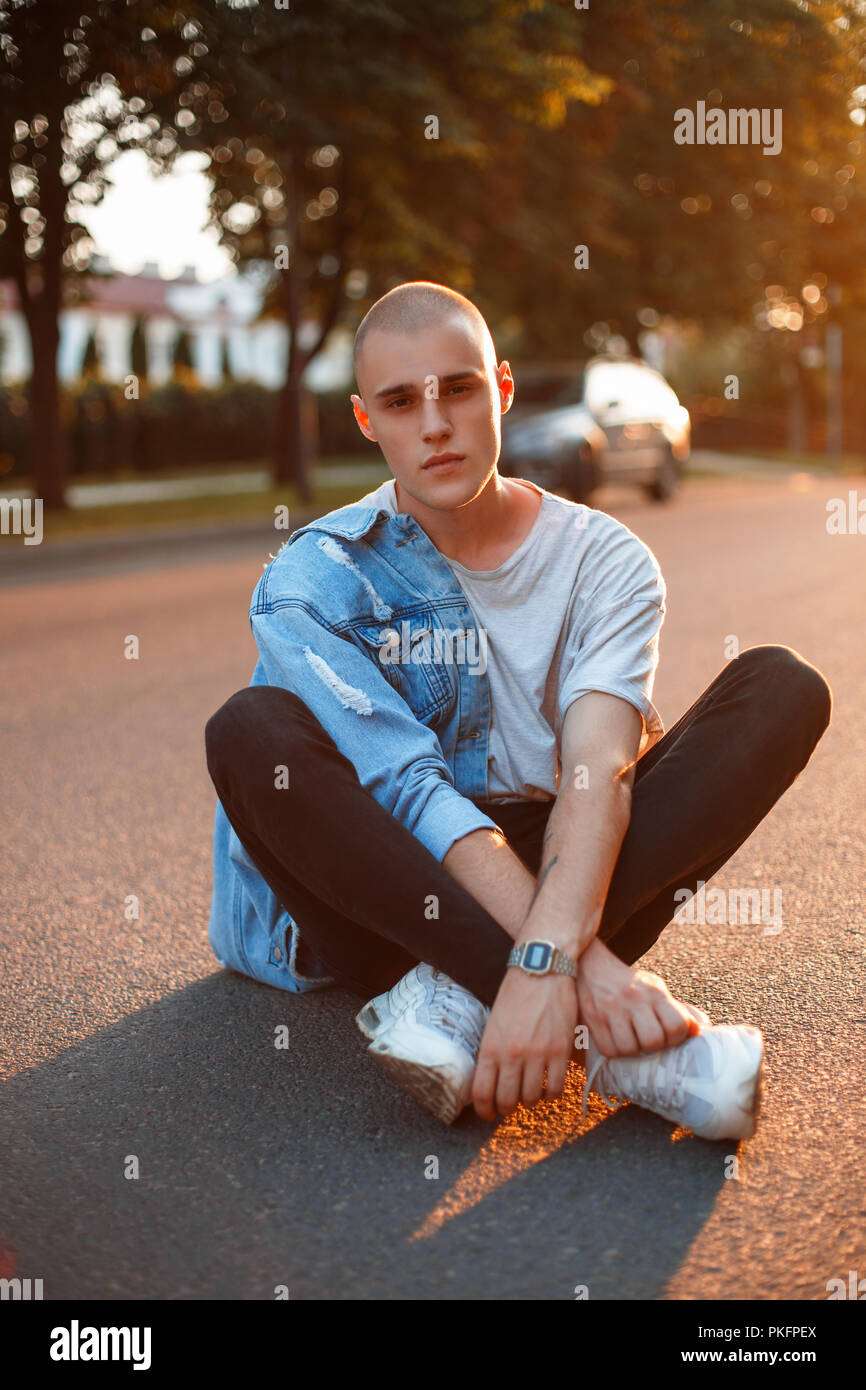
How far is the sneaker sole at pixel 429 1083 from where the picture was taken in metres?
2.46

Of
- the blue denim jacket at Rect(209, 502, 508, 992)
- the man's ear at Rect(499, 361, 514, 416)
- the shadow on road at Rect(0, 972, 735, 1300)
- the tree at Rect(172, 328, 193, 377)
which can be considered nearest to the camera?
the shadow on road at Rect(0, 972, 735, 1300)

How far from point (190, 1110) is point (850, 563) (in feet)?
34.5

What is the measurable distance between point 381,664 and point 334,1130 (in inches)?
34.3

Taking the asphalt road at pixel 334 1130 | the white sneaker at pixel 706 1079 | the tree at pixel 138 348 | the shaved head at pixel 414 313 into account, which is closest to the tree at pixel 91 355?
the tree at pixel 138 348

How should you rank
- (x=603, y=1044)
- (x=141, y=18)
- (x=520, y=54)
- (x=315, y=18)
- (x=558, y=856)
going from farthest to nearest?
1. (x=520, y=54)
2. (x=315, y=18)
3. (x=141, y=18)
4. (x=558, y=856)
5. (x=603, y=1044)

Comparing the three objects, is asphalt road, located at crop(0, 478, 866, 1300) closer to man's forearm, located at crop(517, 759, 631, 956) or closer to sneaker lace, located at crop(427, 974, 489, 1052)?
sneaker lace, located at crop(427, 974, 489, 1052)

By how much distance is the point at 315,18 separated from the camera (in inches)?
575

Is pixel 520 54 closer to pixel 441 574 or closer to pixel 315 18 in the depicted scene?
pixel 315 18

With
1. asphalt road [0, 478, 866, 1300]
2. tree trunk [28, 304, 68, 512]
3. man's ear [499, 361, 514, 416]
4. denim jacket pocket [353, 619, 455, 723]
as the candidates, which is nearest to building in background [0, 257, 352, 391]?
tree trunk [28, 304, 68, 512]

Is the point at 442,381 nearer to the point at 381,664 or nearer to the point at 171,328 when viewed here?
the point at 381,664

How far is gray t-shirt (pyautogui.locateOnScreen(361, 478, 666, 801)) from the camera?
3014 millimetres

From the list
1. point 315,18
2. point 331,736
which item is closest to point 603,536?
point 331,736

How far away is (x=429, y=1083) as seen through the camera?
8.17 feet

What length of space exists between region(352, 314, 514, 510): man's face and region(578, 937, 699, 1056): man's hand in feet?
3.27
